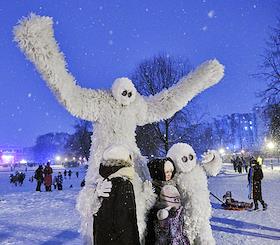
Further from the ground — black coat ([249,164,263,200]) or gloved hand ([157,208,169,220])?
black coat ([249,164,263,200])

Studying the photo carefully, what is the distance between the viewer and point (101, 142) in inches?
136

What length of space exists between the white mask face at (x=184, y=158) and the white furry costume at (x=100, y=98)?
314 mm

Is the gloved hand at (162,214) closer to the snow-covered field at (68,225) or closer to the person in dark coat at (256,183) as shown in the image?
the snow-covered field at (68,225)

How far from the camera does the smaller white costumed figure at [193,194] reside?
3.47m

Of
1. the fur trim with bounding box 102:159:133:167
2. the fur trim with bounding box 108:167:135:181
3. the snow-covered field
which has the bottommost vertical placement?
the snow-covered field

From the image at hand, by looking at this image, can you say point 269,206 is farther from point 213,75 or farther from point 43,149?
point 43,149

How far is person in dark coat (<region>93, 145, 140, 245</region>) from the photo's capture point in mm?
3004

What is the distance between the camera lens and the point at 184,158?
3.64m

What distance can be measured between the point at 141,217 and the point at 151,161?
0.57 meters

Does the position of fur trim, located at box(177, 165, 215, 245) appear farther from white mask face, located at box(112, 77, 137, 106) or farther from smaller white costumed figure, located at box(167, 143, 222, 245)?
white mask face, located at box(112, 77, 137, 106)

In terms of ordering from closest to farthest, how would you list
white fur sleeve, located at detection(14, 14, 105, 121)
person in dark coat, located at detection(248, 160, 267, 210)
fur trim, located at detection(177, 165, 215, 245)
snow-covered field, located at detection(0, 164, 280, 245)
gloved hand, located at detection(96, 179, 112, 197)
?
white fur sleeve, located at detection(14, 14, 105, 121) → gloved hand, located at detection(96, 179, 112, 197) → fur trim, located at detection(177, 165, 215, 245) → snow-covered field, located at detection(0, 164, 280, 245) → person in dark coat, located at detection(248, 160, 267, 210)

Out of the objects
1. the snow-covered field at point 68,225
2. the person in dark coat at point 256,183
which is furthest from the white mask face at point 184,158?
the person in dark coat at point 256,183

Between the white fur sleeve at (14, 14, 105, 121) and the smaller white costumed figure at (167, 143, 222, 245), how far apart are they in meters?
0.89

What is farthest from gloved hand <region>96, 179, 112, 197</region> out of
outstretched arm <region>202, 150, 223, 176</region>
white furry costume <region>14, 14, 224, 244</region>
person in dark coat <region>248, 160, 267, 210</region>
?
person in dark coat <region>248, 160, 267, 210</region>
